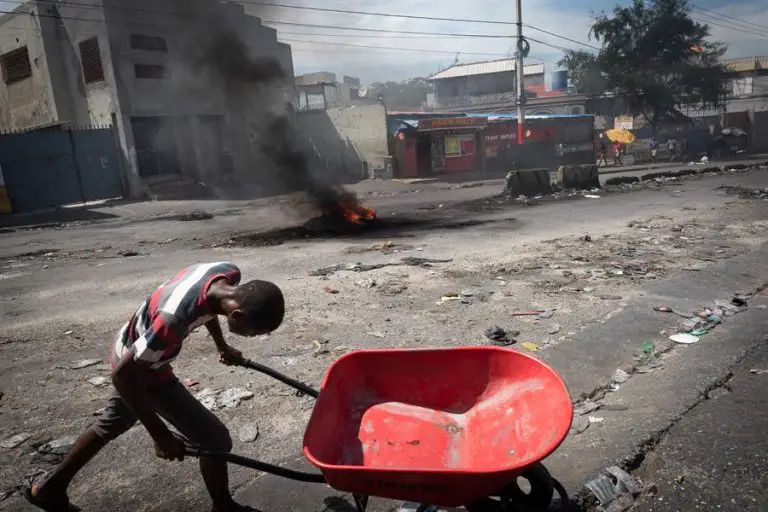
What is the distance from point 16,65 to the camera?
20734mm

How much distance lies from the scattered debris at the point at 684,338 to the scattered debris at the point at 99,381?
4.61 metres

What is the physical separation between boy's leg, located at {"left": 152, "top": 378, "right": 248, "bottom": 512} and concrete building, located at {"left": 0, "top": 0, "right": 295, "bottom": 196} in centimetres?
1613

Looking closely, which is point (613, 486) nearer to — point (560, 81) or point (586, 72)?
point (586, 72)

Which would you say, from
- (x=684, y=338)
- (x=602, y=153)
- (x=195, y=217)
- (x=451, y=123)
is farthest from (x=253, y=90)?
(x=602, y=153)

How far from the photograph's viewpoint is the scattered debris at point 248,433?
10.0 ft

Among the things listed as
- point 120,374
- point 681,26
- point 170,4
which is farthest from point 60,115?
point 681,26

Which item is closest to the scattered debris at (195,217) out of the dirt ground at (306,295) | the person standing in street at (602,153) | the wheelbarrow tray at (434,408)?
the dirt ground at (306,295)

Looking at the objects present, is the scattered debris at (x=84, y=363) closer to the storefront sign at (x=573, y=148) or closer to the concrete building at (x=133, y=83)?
the concrete building at (x=133, y=83)

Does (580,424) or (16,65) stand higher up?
(16,65)

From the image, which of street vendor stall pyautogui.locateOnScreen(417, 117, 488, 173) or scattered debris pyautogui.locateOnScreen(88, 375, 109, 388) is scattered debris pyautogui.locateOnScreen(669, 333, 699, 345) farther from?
street vendor stall pyautogui.locateOnScreen(417, 117, 488, 173)

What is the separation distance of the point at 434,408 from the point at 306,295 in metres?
3.46

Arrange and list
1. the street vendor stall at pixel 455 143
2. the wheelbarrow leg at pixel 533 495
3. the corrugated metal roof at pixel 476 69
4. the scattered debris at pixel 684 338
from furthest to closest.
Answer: the corrugated metal roof at pixel 476 69, the street vendor stall at pixel 455 143, the scattered debris at pixel 684 338, the wheelbarrow leg at pixel 533 495

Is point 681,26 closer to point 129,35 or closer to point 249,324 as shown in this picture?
point 129,35

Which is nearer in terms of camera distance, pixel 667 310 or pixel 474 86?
pixel 667 310
